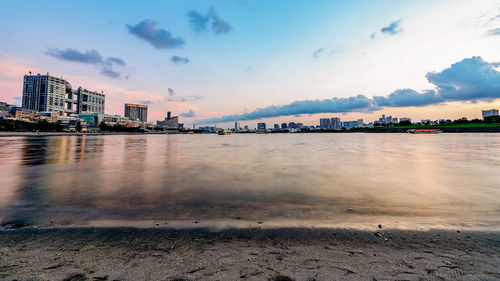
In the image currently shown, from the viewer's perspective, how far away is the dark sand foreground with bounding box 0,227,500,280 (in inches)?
140

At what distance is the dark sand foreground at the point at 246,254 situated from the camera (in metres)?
3.57

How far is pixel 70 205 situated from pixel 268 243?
729 centimetres

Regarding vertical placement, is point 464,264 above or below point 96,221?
above

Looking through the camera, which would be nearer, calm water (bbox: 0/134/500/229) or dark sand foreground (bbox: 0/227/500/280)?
dark sand foreground (bbox: 0/227/500/280)

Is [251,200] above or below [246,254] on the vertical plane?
below

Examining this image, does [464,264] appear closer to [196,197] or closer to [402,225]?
[402,225]

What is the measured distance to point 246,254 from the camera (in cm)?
423

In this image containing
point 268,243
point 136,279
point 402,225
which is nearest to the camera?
point 136,279

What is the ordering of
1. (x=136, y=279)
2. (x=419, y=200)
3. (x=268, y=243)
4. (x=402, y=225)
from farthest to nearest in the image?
(x=419, y=200)
(x=402, y=225)
(x=268, y=243)
(x=136, y=279)

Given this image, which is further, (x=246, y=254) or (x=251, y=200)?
(x=251, y=200)

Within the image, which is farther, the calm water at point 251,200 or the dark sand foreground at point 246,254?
the calm water at point 251,200

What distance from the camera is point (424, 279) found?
11.4 feet

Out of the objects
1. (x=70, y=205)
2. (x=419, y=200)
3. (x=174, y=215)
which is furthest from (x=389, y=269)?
(x=70, y=205)

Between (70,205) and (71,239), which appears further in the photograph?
(70,205)
